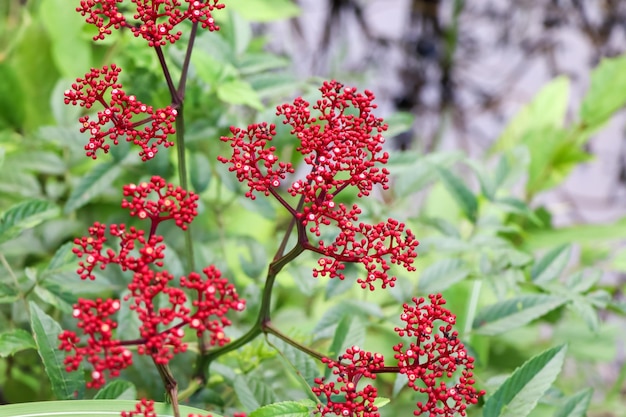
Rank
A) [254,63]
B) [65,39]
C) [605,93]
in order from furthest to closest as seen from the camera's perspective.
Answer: [605,93], [65,39], [254,63]

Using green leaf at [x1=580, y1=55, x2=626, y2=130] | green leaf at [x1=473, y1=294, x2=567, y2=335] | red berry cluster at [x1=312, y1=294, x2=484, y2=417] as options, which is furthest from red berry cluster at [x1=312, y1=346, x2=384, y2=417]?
green leaf at [x1=580, y1=55, x2=626, y2=130]

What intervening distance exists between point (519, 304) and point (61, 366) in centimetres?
36

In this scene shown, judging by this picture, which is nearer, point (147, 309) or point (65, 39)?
point (147, 309)

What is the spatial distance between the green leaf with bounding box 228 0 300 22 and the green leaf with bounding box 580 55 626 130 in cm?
41

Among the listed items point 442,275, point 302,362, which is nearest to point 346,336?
point 302,362

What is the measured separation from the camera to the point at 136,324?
22.8 inches

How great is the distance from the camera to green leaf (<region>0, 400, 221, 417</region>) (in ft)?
1.43

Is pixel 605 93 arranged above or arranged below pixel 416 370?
above

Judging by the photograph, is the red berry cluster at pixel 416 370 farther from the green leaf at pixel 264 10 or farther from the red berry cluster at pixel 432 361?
the green leaf at pixel 264 10

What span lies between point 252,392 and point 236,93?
26cm

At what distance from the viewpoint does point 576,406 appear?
538mm

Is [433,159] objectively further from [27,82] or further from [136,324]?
[27,82]

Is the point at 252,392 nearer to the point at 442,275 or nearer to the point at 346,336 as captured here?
the point at 346,336

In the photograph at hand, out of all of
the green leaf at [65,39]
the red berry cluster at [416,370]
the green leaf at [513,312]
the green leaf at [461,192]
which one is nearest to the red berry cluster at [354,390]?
the red berry cluster at [416,370]
